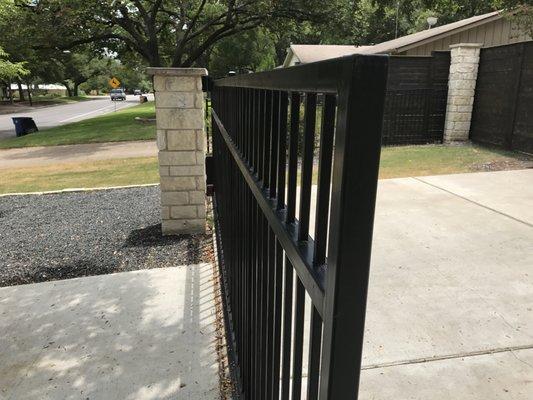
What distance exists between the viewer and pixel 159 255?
4.79 m

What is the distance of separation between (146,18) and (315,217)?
21.9 metres

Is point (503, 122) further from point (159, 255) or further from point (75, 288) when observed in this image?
point (75, 288)

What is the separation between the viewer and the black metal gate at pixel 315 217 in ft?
2.26

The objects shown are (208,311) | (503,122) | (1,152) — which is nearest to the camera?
(208,311)

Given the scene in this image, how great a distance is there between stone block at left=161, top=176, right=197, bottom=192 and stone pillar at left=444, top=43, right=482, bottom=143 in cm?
876

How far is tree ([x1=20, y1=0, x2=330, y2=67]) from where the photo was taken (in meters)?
17.7

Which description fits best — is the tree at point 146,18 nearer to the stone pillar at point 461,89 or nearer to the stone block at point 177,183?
the stone pillar at point 461,89

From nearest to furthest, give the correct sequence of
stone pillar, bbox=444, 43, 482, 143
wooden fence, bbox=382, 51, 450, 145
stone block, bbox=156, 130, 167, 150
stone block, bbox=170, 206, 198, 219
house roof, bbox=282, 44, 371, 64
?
stone block, bbox=156, 130, 167, 150, stone block, bbox=170, 206, 198, 219, stone pillar, bbox=444, 43, 482, 143, wooden fence, bbox=382, 51, 450, 145, house roof, bbox=282, 44, 371, 64

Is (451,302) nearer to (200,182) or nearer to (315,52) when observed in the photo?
(200,182)

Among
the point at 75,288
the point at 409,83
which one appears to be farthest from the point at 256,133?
the point at 409,83

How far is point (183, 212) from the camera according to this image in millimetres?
5344

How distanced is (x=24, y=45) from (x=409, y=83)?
1579cm

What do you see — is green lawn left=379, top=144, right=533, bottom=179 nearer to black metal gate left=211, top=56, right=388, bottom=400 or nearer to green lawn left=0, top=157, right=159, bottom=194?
green lawn left=0, top=157, right=159, bottom=194

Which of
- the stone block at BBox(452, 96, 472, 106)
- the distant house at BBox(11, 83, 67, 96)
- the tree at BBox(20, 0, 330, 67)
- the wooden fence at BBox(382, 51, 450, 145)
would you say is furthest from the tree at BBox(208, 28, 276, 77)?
the distant house at BBox(11, 83, 67, 96)
